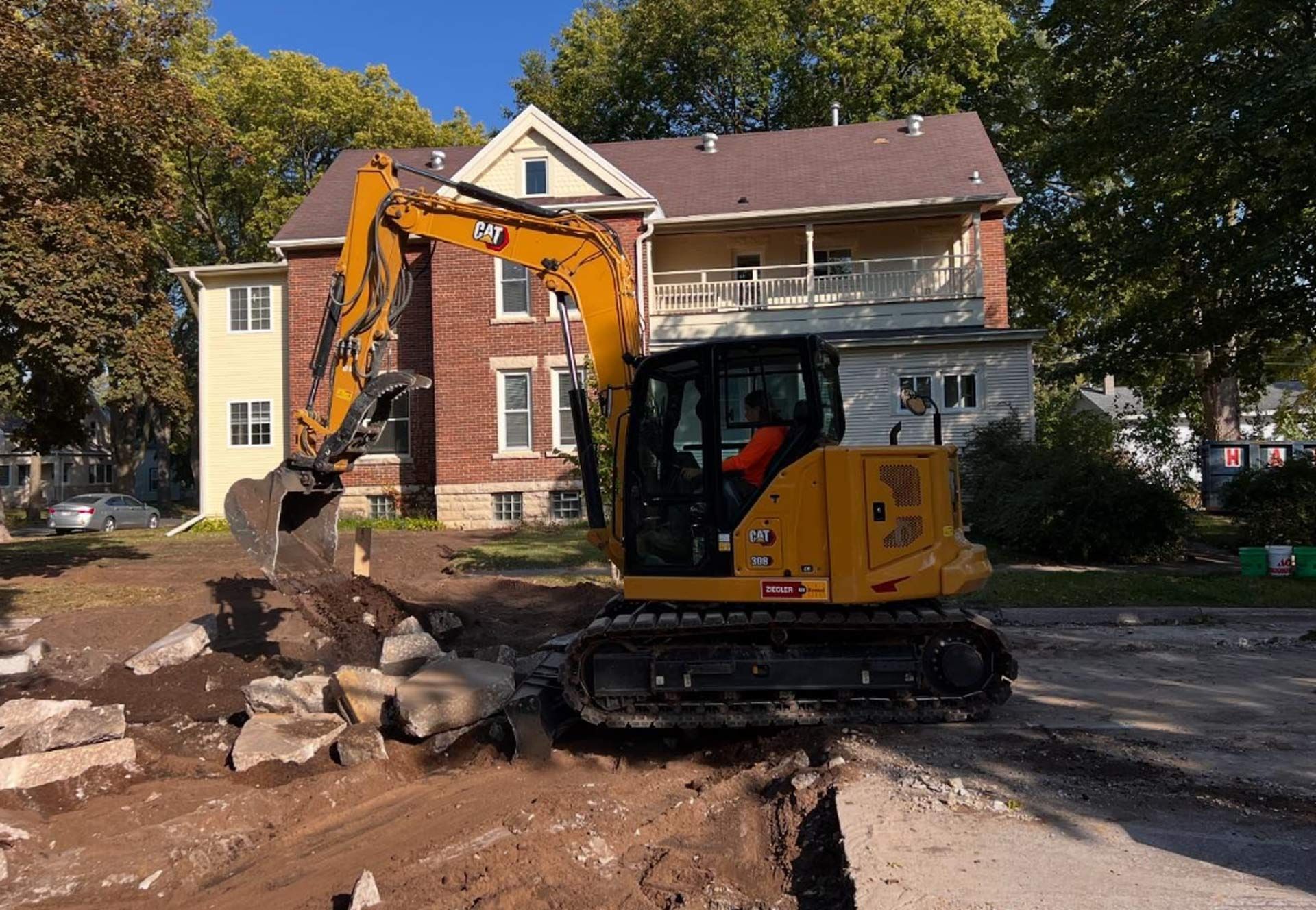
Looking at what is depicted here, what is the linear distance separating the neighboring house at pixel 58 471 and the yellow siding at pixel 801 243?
3528 cm

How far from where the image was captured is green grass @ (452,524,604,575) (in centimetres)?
1648

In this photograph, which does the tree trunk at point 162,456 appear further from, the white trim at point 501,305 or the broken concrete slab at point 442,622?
the broken concrete slab at point 442,622

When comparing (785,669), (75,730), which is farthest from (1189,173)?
(75,730)

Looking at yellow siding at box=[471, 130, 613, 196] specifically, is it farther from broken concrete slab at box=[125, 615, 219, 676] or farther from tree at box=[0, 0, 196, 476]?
broken concrete slab at box=[125, 615, 219, 676]

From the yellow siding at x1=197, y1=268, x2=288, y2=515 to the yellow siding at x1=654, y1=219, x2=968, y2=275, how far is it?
1022 cm

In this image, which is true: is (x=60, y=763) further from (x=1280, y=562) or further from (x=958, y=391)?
(x=958, y=391)

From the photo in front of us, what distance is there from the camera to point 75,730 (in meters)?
6.92

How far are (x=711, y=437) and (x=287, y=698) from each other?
3.88 m

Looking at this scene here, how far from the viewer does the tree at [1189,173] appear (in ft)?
52.0

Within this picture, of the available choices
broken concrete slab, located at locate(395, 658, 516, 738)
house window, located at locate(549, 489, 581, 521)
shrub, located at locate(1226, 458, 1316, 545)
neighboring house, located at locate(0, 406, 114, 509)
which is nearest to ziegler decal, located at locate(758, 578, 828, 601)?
broken concrete slab, located at locate(395, 658, 516, 738)

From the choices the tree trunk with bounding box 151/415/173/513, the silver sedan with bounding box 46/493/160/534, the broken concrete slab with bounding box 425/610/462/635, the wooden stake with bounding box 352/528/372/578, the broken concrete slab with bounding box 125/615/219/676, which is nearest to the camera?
the broken concrete slab with bounding box 125/615/219/676

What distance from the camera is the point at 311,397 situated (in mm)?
8602

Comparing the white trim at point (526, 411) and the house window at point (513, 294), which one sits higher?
the house window at point (513, 294)

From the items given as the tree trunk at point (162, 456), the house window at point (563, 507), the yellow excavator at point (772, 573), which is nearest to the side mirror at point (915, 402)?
the yellow excavator at point (772, 573)
